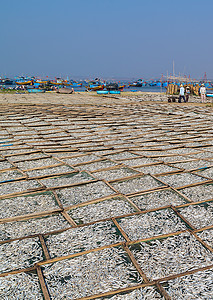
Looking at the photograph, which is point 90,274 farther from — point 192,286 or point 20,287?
point 192,286

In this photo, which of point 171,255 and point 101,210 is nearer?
point 171,255

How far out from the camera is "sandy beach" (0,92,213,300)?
6.98 ft

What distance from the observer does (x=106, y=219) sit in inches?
116

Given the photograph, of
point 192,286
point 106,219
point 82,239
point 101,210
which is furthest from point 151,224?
point 192,286

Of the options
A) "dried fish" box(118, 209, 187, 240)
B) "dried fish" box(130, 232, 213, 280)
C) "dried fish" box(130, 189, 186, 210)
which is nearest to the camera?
"dried fish" box(130, 232, 213, 280)

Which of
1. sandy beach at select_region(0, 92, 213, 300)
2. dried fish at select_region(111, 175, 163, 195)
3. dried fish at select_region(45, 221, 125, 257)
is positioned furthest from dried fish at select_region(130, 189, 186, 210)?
dried fish at select_region(45, 221, 125, 257)

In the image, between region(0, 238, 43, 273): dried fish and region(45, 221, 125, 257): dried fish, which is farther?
region(45, 221, 125, 257): dried fish

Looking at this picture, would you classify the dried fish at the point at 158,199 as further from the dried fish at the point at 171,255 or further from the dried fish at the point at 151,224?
the dried fish at the point at 171,255

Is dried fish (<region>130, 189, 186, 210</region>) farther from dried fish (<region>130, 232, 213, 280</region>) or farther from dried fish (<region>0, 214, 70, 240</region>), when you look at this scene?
dried fish (<region>0, 214, 70, 240</region>)

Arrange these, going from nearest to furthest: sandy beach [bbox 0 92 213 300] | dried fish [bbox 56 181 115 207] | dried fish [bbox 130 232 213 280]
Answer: sandy beach [bbox 0 92 213 300] < dried fish [bbox 130 232 213 280] < dried fish [bbox 56 181 115 207]

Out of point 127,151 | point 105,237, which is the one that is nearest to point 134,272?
point 105,237

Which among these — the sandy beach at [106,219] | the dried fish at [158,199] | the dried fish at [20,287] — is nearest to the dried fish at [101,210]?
the sandy beach at [106,219]

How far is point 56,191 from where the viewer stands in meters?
3.69

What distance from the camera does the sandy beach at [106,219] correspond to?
213 centimetres
